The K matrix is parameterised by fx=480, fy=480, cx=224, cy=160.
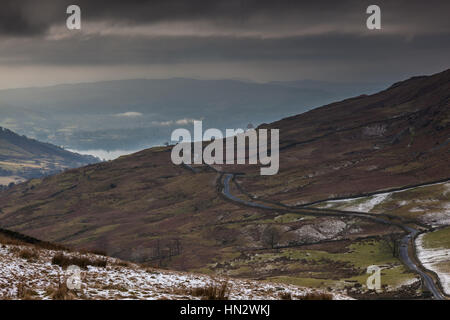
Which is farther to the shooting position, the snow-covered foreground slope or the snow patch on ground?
the snow patch on ground

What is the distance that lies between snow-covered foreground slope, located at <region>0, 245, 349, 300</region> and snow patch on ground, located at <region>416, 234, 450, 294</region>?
83934mm

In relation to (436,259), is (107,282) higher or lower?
lower

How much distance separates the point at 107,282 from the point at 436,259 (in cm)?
12571

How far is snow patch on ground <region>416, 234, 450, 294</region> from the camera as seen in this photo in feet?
353

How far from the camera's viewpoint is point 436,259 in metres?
132

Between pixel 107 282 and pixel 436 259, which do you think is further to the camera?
pixel 436 259

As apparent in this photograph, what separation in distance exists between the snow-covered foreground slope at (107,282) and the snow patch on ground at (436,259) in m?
83.9

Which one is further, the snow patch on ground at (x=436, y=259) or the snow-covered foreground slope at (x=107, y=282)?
the snow patch on ground at (x=436, y=259)

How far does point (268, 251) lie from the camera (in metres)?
186

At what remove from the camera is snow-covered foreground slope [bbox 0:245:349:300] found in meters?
23.6

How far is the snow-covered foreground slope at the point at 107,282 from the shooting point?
23.6 m

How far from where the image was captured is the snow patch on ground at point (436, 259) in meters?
107
